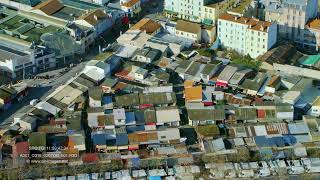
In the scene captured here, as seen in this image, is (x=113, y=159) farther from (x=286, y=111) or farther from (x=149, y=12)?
(x=149, y=12)

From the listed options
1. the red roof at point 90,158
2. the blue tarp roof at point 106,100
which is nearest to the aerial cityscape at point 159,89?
the red roof at point 90,158

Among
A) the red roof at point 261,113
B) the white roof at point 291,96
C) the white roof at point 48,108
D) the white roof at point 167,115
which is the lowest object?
the red roof at point 261,113

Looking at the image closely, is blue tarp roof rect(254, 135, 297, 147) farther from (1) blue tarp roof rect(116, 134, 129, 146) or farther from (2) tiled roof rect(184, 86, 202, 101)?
(1) blue tarp roof rect(116, 134, 129, 146)

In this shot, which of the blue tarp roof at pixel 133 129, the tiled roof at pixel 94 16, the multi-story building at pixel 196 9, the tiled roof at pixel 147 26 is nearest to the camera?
the blue tarp roof at pixel 133 129

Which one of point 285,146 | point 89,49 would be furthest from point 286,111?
point 89,49

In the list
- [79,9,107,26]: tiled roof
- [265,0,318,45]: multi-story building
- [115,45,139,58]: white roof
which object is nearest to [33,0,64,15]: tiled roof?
[79,9,107,26]: tiled roof

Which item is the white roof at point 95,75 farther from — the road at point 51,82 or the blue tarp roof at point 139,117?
the blue tarp roof at point 139,117
